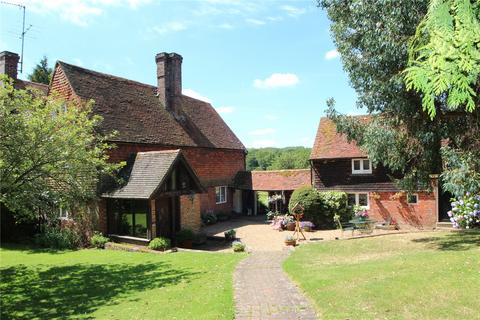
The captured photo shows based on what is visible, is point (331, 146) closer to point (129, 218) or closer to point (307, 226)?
point (307, 226)

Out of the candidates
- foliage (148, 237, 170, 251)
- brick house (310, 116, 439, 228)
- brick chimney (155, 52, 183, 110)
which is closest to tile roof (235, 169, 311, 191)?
brick house (310, 116, 439, 228)

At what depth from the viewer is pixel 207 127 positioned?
32.2 meters

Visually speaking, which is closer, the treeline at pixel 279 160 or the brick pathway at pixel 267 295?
the brick pathway at pixel 267 295

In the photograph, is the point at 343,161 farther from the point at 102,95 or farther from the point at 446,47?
the point at 446,47

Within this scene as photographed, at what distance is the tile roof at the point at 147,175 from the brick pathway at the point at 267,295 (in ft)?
21.7

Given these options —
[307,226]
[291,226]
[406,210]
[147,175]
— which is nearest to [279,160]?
[406,210]

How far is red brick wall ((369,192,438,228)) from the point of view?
24125 millimetres

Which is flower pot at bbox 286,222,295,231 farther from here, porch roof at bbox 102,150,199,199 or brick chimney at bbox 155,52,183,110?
brick chimney at bbox 155,52,183,110

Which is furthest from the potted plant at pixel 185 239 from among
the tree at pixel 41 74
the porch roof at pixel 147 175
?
the tree at pixel 41 74

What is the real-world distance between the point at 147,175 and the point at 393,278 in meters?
13.1

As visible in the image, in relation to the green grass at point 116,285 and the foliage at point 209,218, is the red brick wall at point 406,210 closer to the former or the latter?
the foliage at point 209,218

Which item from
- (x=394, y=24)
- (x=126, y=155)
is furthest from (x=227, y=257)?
(x=394, y=24)

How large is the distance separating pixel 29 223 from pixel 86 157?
1223 cm

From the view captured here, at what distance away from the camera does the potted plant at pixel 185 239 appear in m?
20.2
